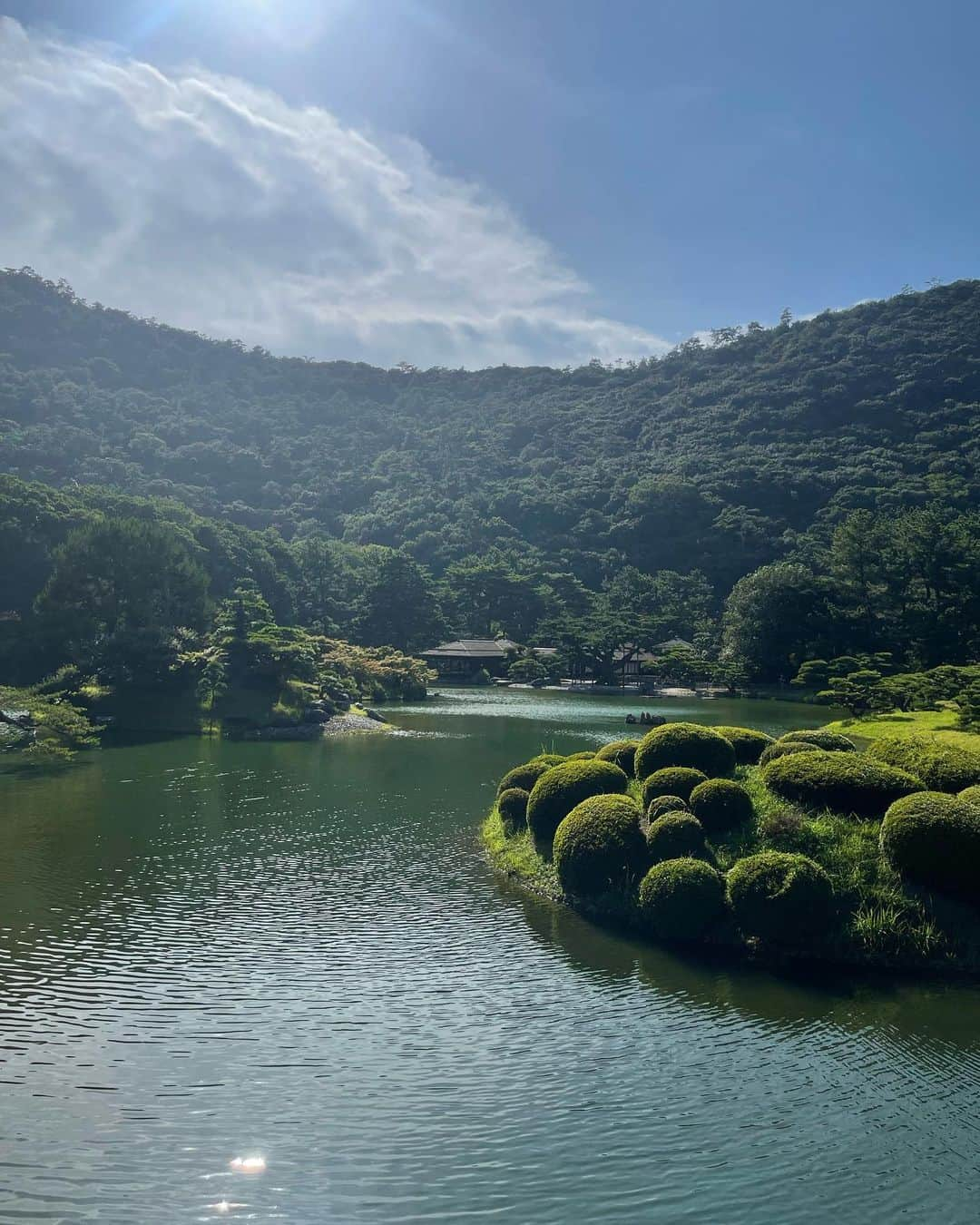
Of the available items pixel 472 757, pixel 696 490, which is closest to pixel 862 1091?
pixel 472 757

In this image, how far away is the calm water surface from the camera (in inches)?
287

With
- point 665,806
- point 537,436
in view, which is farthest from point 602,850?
point 537,436

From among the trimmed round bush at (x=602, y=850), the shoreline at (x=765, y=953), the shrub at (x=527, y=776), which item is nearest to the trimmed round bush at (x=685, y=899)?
the shoreline at (x=765, y=953)

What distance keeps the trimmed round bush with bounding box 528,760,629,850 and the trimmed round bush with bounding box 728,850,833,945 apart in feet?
14.1

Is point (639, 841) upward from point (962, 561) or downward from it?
downward

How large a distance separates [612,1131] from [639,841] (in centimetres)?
646

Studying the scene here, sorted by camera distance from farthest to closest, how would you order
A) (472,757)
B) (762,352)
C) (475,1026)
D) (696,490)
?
1. (762,352)
2. (696,490)
3. (472,757)
4. (475,1026)

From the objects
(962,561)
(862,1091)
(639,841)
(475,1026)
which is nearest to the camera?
(862,1091)

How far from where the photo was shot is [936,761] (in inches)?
588

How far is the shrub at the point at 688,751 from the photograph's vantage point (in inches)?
666

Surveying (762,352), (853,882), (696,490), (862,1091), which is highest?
(762,352)

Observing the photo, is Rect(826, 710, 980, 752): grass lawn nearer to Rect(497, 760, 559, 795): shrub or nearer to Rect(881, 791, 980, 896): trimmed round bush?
A: Rect(497, 760, 559, 795): shrub

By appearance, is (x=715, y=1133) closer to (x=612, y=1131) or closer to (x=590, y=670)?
(x=612, y=1131)

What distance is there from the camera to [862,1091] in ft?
29.6
